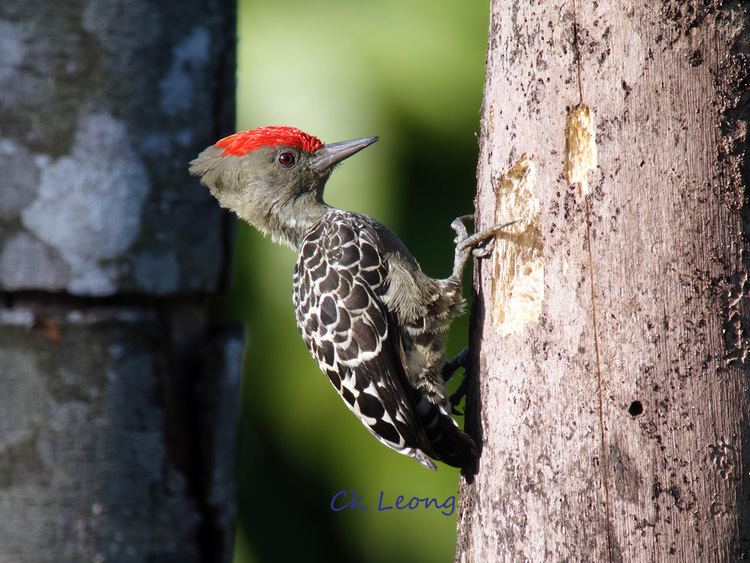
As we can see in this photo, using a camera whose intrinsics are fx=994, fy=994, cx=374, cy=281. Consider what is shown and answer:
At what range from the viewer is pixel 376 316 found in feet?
12.4

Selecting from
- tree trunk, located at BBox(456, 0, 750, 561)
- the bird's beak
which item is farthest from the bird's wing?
tree trunk, located at BBox(456, 0, 750, 561)

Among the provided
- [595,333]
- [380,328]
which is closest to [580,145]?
[595,333]

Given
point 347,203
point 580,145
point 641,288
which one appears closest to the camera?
point 641,288

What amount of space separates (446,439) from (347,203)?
3091 millimetres

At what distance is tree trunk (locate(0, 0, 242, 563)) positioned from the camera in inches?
147

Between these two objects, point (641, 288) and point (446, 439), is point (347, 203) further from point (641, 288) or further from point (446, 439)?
point (641, 288)

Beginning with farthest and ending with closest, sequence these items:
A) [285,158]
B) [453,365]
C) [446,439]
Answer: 1. [285,158]
2. [453,365]
3. [446,439]

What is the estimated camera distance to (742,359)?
2738mm

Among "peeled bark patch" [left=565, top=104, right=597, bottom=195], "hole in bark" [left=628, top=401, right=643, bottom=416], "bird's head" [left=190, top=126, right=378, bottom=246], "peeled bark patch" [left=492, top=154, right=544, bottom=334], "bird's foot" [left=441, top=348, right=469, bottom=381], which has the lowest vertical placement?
"hole in bark" [left=628, top=401, right=643, bottom=416]

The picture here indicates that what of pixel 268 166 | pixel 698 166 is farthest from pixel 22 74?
pixel 698 166

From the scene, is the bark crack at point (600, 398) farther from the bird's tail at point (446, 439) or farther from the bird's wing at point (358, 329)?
the bird's wing at point (358, 329)

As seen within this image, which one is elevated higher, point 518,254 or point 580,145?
point 580,145

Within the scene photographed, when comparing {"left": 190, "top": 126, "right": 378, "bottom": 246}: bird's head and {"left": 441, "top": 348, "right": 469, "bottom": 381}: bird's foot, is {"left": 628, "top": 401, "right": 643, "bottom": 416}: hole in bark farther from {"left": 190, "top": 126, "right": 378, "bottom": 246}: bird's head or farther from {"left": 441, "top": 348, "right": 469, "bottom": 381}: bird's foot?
{"left": 190, "top": 126, "right": 378, "bottom": 246}: bird's head

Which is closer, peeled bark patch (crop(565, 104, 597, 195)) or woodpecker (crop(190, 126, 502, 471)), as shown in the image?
peeled bark patch (crop(565, 104, 597, 195))
